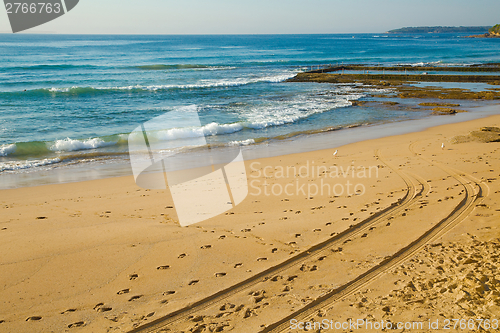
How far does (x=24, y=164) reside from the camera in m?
9.64

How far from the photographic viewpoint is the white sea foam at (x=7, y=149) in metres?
10.7

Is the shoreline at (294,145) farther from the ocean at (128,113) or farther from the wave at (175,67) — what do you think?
the wave at (175,67)

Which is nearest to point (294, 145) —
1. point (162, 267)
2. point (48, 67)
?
point (162, 267)

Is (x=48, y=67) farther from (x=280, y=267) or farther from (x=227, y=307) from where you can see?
(x=227, y=307)

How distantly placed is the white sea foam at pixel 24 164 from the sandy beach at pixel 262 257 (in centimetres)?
227

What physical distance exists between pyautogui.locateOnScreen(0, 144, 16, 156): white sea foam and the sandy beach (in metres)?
4.20

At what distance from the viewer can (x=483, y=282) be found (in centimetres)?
348

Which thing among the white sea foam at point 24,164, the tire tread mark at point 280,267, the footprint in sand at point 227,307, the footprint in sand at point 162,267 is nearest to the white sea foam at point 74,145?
the white sea foam at point 24,164

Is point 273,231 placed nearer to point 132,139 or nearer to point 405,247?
point 405,247

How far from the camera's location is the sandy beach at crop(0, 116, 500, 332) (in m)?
3.27

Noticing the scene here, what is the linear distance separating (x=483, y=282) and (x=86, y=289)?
4.35 meters

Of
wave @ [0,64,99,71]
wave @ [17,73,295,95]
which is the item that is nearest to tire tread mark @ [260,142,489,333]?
wave @ [17,73,295,95]

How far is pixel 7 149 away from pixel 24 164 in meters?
1.88

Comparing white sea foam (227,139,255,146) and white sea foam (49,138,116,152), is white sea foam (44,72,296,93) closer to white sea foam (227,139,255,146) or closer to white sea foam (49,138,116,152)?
white sea foam (49,138,116,152)
